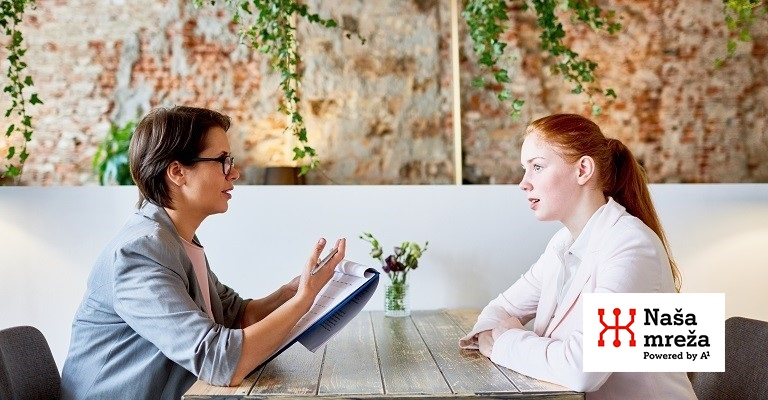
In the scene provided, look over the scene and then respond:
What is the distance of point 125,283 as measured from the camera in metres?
1.94

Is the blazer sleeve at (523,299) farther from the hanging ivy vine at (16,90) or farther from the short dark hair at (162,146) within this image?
the hanging ivy vine at (16,90)

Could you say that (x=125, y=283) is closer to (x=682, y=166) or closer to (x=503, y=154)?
(x=503, y=154)

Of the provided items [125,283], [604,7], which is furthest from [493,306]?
[604,7]

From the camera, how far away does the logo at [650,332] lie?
1.86 m

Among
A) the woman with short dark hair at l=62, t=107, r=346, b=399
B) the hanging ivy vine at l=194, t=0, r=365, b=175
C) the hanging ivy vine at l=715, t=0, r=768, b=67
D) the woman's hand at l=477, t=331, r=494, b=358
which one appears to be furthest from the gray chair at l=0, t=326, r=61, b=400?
the hanging ivy vine at l=715, t=0, r=768, b=67

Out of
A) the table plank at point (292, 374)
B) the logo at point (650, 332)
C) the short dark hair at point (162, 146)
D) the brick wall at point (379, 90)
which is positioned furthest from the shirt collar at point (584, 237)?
the brick wall at point (379, 90)

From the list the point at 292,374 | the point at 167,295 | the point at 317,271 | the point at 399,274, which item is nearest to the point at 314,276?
the point at 317,271

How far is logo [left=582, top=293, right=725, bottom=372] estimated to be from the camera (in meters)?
1.86

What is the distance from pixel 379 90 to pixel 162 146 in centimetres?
176

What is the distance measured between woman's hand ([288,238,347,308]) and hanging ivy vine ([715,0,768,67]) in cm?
251

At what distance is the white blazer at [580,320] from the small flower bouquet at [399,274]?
106 centimetres

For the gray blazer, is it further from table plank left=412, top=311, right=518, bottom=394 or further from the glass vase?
the glass vase

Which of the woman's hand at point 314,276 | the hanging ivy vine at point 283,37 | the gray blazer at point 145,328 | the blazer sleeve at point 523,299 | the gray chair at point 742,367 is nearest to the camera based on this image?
the gray blazer at point 145,328

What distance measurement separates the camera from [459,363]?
6.72ft
